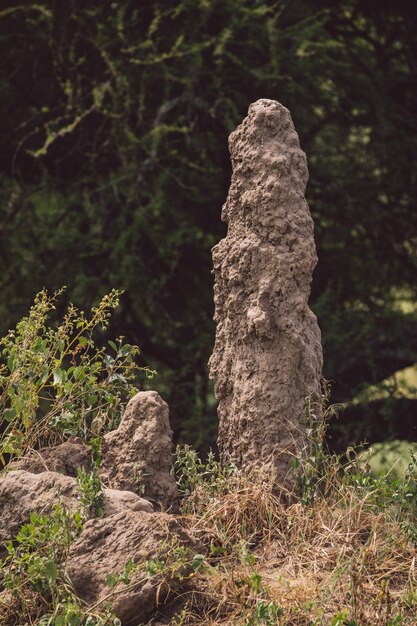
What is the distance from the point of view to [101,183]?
843cm

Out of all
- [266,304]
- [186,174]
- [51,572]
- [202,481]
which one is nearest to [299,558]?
[202,481]

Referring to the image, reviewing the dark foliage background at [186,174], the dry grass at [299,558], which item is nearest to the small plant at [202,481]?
the dry grass at [299,558]

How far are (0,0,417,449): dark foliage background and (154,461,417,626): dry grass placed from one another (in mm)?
3861

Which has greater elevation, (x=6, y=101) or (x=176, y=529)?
(x=6, y=101)

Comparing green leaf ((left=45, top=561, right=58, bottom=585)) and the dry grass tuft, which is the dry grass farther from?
green leaf ((left=45, top=561, right=58, bottom=585))

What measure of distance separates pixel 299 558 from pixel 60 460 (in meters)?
0.89

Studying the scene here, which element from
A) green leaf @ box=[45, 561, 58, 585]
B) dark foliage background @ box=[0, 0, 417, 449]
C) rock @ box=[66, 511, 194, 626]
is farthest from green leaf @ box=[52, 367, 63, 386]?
dark foliage background @ box=[0, 0, 417, 449]

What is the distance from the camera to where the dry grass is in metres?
3.39

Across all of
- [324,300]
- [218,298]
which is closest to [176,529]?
[218,298]

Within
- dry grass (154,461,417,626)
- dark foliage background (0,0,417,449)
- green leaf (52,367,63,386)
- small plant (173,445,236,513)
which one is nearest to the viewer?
dry grass (154,461,417,626)

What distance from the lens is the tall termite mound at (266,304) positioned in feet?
13.6

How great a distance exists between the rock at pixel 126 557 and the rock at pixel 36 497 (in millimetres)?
129

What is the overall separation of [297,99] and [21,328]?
4.40 m

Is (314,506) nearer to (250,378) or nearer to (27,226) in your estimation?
(250,378)
